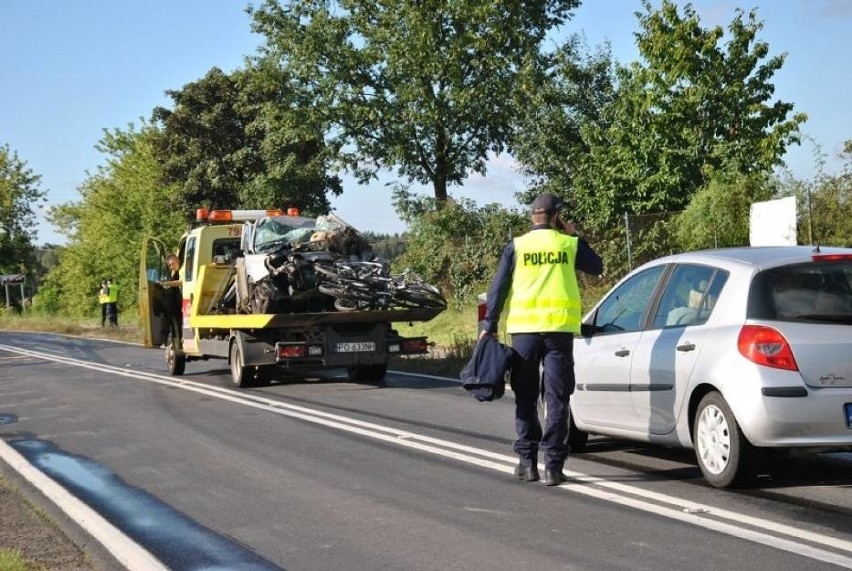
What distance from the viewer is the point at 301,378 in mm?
17781

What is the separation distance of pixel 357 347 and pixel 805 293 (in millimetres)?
8917

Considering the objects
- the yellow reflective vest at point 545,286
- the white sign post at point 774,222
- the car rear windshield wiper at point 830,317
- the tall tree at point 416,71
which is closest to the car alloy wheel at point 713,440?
the car rear windshield wiper at point 830,317

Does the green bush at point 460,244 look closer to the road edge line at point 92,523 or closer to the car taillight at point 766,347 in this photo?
the road edge line at point 92,523

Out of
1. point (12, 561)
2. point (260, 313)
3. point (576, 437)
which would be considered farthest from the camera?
point (260, 313)

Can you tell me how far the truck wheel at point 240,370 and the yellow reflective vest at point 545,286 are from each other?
8.65 meters

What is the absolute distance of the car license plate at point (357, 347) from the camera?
51.0 feet

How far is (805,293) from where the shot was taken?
7.30m

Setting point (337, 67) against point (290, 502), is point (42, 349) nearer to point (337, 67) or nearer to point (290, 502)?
point (337, 67)

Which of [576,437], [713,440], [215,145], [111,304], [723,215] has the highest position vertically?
[215,145]

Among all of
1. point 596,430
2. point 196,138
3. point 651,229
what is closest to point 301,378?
point 651,229

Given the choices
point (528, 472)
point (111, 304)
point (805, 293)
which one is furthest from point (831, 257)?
point (111, 304)

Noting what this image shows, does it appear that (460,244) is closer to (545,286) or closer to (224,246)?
(224,246)

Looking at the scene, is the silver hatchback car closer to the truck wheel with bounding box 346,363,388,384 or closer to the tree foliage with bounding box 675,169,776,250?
the truck wheel with bounding box 346,363,388,384

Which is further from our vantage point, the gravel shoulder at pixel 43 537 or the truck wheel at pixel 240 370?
the truck wheel at pixel 240 370
